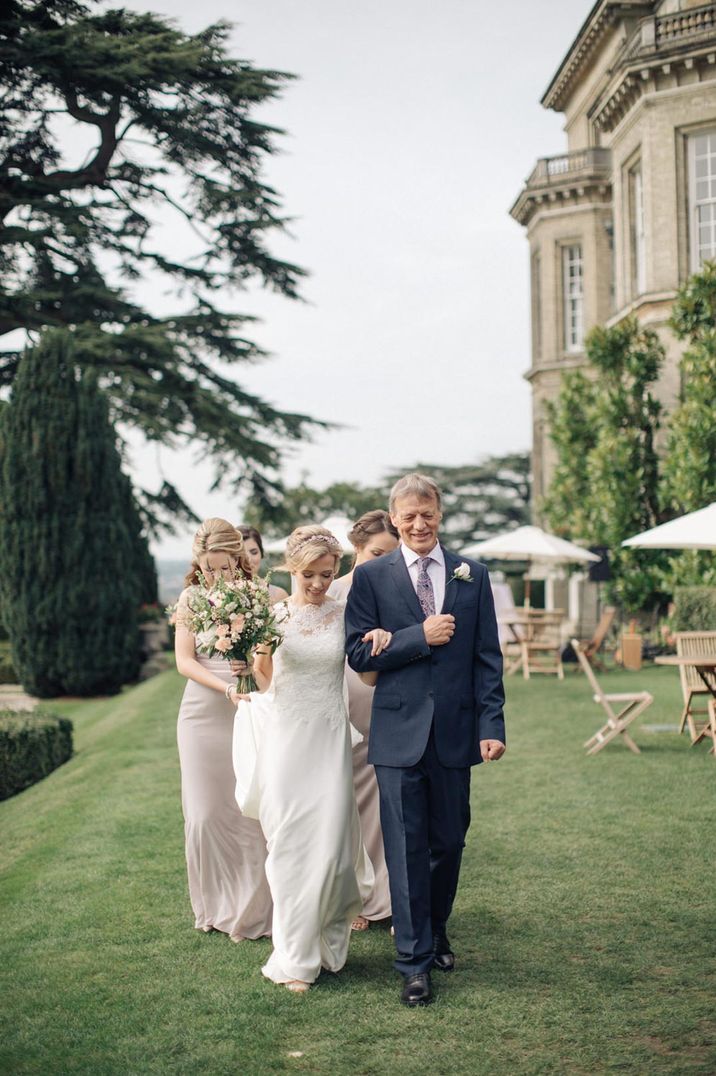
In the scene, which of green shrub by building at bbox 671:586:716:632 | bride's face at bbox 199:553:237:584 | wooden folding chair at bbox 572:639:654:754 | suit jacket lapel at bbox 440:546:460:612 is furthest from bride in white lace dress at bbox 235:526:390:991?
green shrub by building at bbox 671:586:716:632

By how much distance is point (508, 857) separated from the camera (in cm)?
761

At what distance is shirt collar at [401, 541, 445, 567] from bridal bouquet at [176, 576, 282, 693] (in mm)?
656

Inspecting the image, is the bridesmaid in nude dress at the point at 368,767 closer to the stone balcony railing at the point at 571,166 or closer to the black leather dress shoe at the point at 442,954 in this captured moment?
the black leather dress shoe at the point at 442,954

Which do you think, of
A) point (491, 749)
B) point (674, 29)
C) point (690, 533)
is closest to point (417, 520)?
point (491, 749)

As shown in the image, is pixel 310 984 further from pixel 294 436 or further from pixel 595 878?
pixel 294 436

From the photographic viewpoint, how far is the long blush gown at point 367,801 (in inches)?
247

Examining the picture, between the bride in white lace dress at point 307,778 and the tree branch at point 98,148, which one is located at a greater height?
the tree branch at point 98,148

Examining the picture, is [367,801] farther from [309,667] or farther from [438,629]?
[438,629]

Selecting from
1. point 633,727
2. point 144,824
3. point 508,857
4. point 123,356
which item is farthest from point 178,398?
point 508,857

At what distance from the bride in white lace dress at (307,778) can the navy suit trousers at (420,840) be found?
25cm

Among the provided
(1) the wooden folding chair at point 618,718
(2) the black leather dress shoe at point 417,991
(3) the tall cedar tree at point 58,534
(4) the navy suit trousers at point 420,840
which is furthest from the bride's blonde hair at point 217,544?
(3) the tall cedar tree at point 58,534

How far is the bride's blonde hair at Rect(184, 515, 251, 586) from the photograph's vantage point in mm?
6145

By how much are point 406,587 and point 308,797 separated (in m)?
1.04

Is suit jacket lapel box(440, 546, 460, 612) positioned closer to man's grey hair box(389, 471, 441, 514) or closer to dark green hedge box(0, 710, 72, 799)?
man's grey hair box(389, 471, 441, 514)
